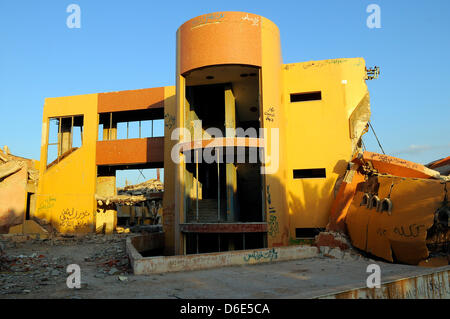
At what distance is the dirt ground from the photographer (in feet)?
23.3

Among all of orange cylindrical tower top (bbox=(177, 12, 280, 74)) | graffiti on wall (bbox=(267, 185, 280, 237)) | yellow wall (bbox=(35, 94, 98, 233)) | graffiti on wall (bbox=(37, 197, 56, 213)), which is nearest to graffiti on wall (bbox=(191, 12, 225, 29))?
orange cylindrical tower top (bbox=(177, 12, 280, 74))

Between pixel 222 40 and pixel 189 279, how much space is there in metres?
11.4

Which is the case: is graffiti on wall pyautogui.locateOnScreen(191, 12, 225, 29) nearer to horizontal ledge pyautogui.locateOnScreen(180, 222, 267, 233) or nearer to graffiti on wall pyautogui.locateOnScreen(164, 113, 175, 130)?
graffiti on wall pyautogui.locateOnScreen(164, 113, 175, 130)

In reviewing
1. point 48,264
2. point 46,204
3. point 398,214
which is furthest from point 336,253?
point 46,204

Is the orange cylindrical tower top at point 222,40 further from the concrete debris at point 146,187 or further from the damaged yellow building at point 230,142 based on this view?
the concrete debris at point 146,187

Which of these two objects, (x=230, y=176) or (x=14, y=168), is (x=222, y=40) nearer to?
(x=230, y=176)

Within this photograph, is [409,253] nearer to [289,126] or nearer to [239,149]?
[239,149]

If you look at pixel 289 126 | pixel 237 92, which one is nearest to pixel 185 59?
pixel 237 92

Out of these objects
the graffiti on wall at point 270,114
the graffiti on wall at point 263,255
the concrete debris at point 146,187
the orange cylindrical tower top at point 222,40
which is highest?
the orange cylindrical tower top at point 222,40

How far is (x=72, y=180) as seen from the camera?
23656mm

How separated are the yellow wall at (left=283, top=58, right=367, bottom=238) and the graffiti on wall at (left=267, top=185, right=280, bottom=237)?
8.02 feet

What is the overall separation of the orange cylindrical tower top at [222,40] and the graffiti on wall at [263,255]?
29.0ft

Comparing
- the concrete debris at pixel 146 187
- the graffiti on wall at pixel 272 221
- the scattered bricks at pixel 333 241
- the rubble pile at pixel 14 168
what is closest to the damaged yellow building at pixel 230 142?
the graffiti on wall at pixel 272 221

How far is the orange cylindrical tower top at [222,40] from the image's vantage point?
16.0 metres
